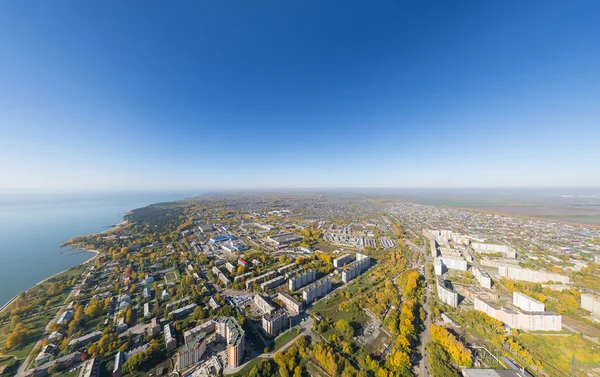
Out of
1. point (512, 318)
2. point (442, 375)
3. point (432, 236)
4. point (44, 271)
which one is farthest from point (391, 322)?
point (44, 271)

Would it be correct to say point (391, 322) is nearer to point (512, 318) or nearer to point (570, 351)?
point (512, 318)

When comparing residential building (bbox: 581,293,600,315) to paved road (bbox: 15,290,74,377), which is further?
residential building (bbox: 581,293,600,315)

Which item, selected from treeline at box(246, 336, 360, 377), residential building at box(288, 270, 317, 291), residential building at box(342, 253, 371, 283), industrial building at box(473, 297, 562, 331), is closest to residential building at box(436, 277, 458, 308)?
industrial building at box(473, 297, 562, 331)

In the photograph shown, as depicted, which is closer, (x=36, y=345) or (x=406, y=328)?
(x=36, y=345)

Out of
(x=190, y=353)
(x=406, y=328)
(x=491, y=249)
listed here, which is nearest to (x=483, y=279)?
(x=406, y=328)

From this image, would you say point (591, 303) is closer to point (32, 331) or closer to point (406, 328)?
point (406, 328)

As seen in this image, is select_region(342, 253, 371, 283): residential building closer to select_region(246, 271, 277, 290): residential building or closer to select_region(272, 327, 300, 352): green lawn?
select_region(246, 271, 277, 290): residential building
